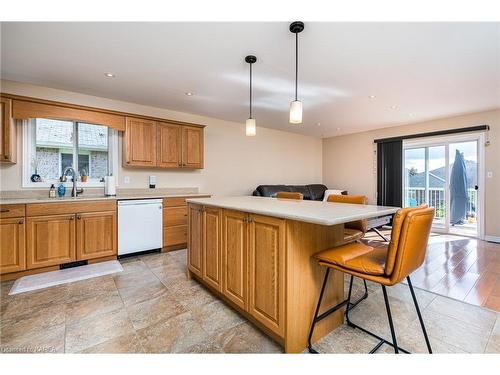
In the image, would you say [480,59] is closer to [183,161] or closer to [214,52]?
[214,52]

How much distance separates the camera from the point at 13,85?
2975 mm

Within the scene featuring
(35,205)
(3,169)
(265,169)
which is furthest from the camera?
(265,169)

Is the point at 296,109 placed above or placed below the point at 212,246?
above

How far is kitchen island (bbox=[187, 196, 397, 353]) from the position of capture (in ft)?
4.68

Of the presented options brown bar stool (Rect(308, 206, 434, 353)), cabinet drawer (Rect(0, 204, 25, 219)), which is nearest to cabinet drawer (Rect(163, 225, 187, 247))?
cabinet drawer (Rect(0, 204, 25, 219))

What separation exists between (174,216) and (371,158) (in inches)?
197

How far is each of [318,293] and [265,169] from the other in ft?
13.9

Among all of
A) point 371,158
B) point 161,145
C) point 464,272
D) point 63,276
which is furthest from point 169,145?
point 371,158

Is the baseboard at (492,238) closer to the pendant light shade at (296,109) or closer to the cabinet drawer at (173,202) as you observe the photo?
the pendant light shade at (296,109)

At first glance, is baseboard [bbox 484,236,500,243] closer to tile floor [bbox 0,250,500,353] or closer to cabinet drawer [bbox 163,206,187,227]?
tile floor [bbox 0,250,500,353]

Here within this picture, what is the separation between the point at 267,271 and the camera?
1.55m

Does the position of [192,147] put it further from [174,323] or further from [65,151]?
[174,323]

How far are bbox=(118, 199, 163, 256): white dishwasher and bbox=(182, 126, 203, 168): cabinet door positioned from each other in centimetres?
92
